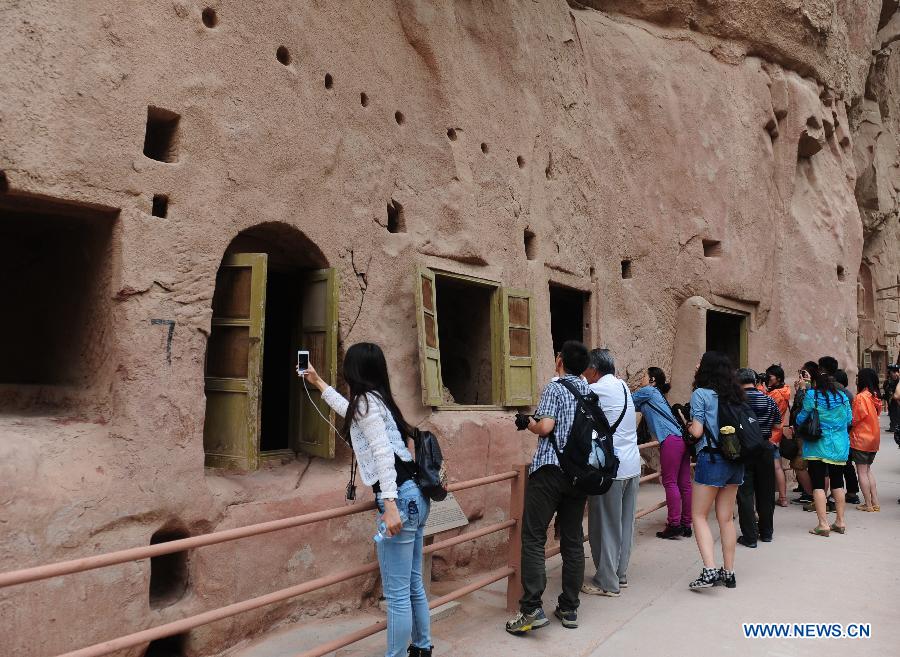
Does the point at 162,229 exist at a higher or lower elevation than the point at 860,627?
higher

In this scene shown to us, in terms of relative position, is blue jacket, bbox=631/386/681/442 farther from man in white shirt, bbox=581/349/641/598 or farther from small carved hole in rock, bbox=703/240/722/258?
small carved hole in rock, bbox=703/240/722/258

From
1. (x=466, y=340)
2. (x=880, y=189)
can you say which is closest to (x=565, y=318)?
(x=466, y=340)

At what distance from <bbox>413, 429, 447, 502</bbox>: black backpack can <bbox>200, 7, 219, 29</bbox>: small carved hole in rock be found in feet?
11.2

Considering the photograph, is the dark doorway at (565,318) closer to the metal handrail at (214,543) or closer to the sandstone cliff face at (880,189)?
the metal handrail at (214,543)

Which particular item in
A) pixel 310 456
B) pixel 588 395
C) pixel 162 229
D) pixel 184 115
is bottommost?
pixel 310 456

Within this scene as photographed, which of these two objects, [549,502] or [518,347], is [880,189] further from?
[549,502]

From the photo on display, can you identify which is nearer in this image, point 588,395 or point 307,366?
point 307,366

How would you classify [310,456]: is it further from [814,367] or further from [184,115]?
[814,367]

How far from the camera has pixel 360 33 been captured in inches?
245

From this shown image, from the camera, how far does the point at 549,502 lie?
4.48 m

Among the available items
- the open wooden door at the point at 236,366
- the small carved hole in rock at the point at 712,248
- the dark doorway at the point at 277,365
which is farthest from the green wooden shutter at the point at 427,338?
the small carved hole in rock at the point at 712,248

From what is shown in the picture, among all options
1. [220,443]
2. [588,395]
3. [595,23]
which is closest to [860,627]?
[588,395]

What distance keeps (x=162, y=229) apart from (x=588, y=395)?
2.93 metres

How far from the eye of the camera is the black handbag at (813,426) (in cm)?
711
